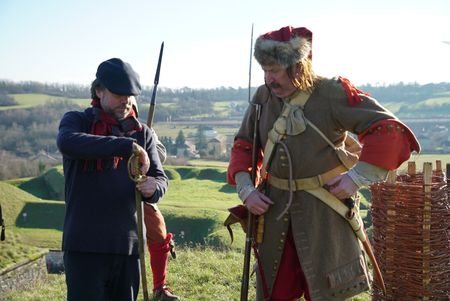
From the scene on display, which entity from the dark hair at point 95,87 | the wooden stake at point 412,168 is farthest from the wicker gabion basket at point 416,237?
the dark hair at point 95,87

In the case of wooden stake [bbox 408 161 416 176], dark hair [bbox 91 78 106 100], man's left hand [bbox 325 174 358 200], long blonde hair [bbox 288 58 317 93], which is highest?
long blonde hair [bbox 288 58 317 93]

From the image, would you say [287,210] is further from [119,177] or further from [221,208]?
[221,208]

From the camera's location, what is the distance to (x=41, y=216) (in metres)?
39.2

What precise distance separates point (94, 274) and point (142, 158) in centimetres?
71

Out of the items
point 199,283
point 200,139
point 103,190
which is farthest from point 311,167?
point 200,139

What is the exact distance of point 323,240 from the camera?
124 inches

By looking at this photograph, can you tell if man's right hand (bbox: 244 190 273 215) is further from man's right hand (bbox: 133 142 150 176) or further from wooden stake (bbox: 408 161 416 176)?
wooden stake (bbox: 408 161 416 176)

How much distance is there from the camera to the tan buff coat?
3.10 metres

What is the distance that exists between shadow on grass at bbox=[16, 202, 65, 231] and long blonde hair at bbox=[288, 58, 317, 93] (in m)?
36.6

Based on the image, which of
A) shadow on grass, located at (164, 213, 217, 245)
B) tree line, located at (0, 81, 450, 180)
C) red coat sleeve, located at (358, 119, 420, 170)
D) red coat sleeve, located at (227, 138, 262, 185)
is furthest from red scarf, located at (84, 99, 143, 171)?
tree line, located at (0, 81, 450, 180)

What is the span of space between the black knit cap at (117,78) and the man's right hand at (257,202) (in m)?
0.91

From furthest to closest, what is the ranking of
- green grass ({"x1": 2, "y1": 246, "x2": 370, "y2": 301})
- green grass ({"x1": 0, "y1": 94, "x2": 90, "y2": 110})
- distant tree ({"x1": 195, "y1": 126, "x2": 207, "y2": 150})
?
green grass ({"x1": 0, "y1": 94, "x2": 90, "y2": 110})
distant tree ({"x1": 195, "y1": 126, "x2": 207, "y2": 150})
green grass ({"x1": 2, "y1": 246, "x2": 370, "y2": 301})

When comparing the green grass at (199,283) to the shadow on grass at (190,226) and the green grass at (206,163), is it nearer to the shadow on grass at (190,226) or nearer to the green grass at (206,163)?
the shadow on grass at (190,226)

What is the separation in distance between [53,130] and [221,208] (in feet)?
141
